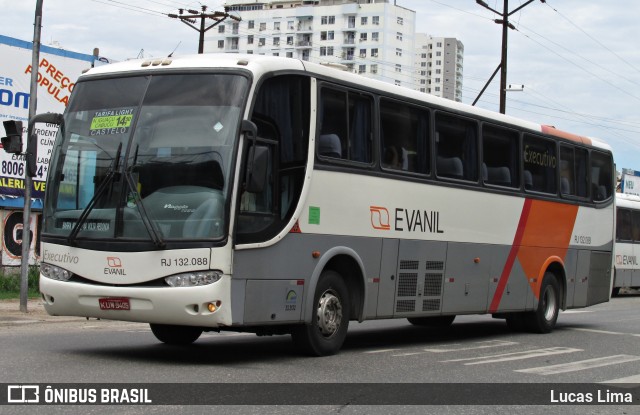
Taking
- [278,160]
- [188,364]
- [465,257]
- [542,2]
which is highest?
[542,2]

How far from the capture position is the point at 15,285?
79.1 feet

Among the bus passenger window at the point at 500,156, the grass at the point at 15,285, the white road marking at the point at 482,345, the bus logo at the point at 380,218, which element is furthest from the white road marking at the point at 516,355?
the grass at the point at 15,285

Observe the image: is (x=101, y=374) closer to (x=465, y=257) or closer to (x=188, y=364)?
(x=188, y=364)

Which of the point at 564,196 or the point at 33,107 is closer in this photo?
the point at 564,196

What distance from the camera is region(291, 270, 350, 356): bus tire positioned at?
→ 11.6 metres

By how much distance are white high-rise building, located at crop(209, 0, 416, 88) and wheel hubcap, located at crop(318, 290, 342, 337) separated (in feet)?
433

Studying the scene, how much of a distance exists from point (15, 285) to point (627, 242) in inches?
848

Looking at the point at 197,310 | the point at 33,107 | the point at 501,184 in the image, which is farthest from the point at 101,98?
the point at 33,107

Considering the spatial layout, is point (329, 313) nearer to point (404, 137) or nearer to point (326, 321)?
point (326, 321)

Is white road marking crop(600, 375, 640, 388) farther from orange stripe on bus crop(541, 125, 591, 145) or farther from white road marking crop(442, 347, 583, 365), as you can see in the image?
orange stripe on bus crop(541, 125, 591, 145)

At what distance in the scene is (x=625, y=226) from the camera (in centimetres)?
3594

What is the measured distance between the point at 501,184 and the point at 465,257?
1.63m

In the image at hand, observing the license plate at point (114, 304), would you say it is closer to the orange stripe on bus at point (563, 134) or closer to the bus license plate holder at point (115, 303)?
the bus license plate holder at point (115, 303)

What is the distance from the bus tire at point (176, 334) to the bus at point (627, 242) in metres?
24.8
